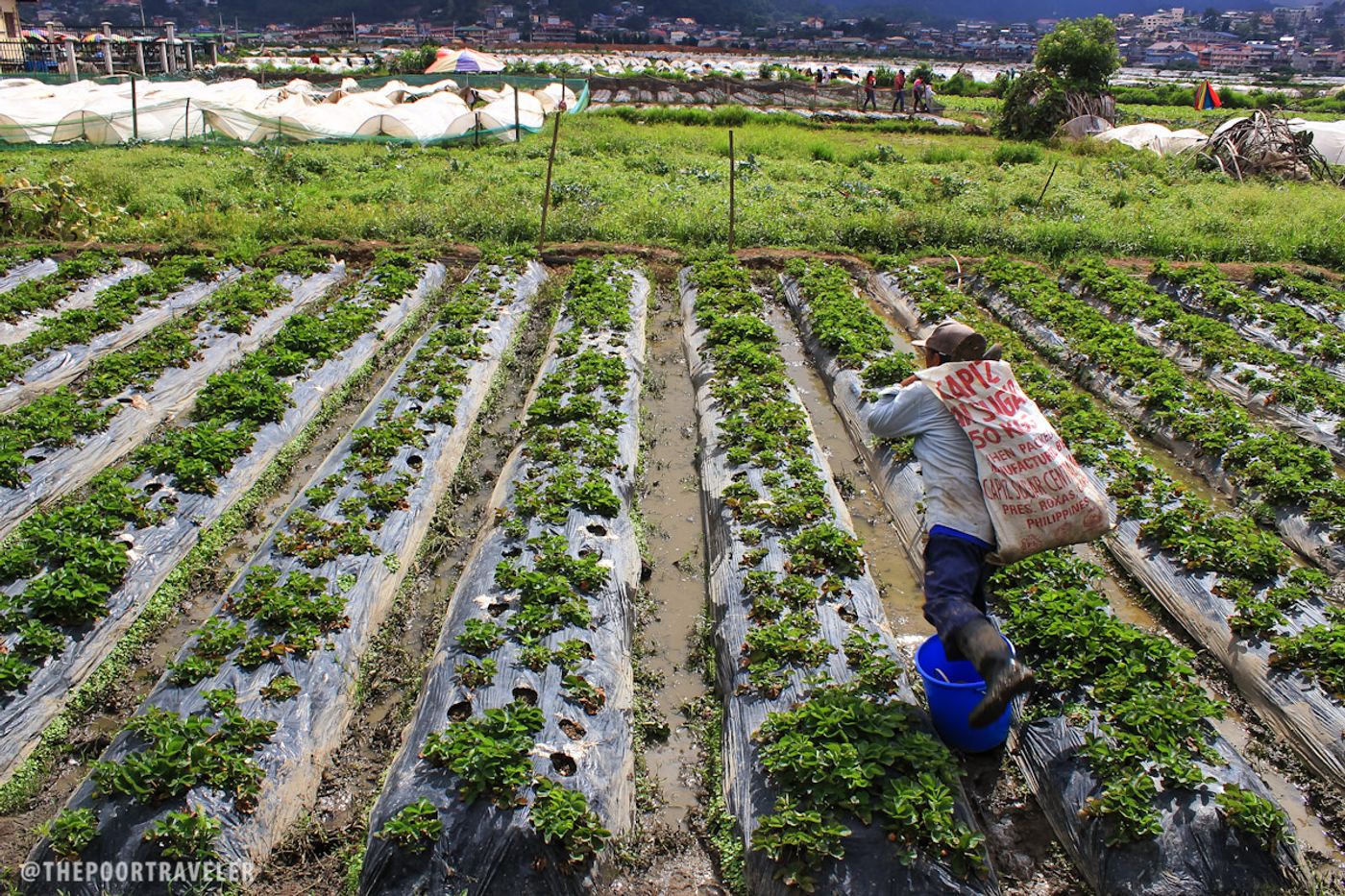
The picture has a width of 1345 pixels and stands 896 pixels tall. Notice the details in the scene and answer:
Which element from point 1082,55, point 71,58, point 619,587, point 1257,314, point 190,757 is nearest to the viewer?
point 190,757

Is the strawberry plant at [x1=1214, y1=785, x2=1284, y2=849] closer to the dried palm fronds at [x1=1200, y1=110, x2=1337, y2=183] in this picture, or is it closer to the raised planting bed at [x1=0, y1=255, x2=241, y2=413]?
the raised planting bed at [x1=0, y1=255, x2=241, y2=413]

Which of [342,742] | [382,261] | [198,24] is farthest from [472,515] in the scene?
[198,24]

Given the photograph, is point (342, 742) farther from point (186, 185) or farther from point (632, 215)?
point (186, 185)

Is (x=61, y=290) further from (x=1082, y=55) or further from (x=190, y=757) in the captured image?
(x=1082, y=55)

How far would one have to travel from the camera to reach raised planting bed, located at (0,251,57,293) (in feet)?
37.5

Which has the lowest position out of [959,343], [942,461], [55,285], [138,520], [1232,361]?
[138,520]

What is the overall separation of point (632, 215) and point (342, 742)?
1196 centimetres

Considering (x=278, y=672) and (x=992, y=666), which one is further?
(x=278, y=672)

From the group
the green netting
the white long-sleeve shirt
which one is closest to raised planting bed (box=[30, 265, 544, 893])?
the white long-sleeve shirt

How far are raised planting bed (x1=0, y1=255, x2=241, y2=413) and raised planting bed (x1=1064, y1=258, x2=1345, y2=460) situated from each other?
476 inches

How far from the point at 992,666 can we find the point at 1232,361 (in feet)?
26.2

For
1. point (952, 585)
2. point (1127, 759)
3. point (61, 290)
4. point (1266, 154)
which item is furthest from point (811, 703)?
point (1266, 154)

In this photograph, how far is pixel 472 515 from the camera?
724cm

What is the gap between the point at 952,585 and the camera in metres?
4.45
